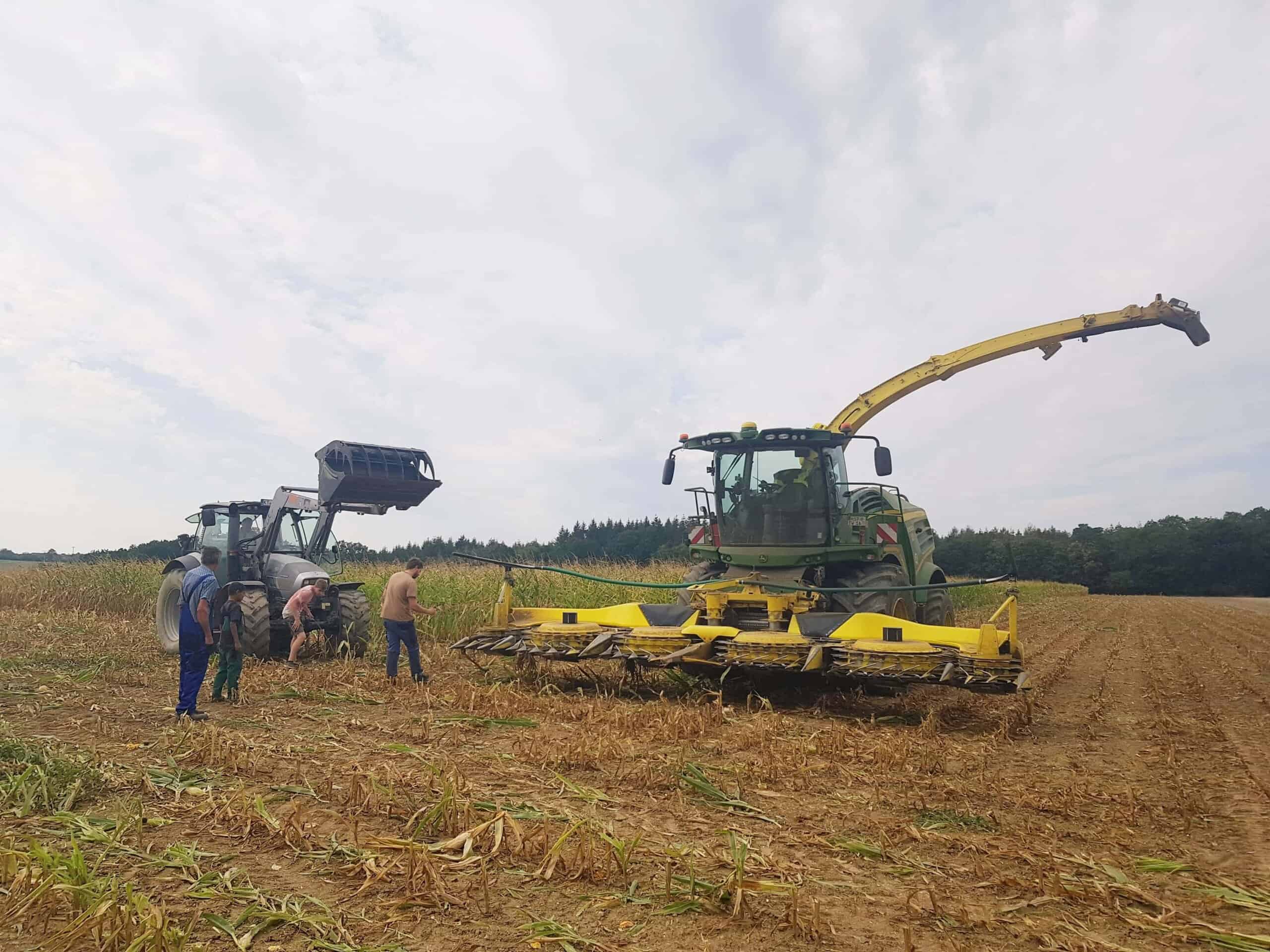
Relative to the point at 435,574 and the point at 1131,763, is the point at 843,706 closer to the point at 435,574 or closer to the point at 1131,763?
the point at 1131,763

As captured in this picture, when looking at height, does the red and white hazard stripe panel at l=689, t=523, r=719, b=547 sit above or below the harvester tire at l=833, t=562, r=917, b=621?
above

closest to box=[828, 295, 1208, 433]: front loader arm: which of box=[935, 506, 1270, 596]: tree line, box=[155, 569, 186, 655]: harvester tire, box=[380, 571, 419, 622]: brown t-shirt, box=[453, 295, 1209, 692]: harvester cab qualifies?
box=[453, 295, 1209, 692]: harvester cab

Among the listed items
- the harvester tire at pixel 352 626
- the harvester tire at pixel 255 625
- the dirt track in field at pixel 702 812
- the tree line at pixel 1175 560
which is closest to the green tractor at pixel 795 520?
the dirt track in field at pixel 702 812

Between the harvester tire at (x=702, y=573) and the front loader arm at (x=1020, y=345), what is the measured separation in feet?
13.6

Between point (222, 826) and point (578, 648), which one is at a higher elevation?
point (578, 648)

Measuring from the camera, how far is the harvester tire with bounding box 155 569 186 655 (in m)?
11.6

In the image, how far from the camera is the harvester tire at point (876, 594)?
837 centimetres

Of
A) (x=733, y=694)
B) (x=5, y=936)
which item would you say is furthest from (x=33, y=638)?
(x=5, y=936)

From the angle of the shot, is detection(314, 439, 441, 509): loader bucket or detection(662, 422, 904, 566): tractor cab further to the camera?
detection(314, 439, 441, 509): loader bucket

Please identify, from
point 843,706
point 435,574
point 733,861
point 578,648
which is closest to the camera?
point 733,861

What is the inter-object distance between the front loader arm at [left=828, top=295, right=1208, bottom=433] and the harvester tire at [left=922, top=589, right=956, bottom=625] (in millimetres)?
2993

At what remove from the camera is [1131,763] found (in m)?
5.24

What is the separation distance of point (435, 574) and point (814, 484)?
8354 mm

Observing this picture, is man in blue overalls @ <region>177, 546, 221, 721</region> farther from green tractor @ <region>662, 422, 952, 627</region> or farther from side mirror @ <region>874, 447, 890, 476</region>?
side mirror @ <region>874, 447, 890, 476</region>
